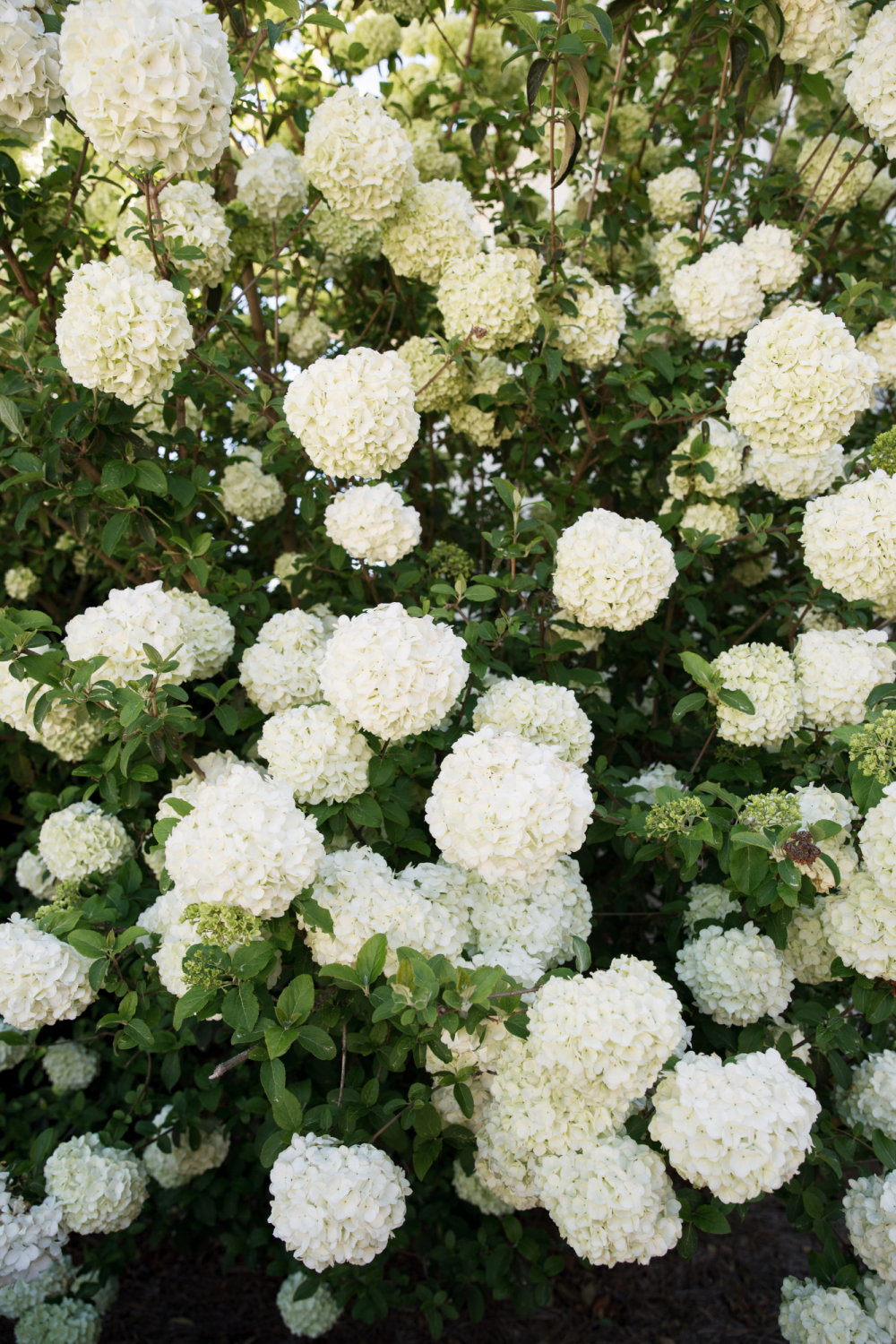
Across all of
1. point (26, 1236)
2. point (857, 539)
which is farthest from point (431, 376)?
point (26, 1236)

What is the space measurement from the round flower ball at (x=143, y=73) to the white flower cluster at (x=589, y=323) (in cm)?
126

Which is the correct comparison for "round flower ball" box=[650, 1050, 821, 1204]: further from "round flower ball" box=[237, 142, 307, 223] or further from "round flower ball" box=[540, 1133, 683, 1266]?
"round flower ball" box=[237, 142, 307, 223]

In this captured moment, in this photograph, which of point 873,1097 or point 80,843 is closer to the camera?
point 873,1097

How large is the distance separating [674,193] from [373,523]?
2.19m

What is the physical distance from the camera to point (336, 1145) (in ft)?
6.61

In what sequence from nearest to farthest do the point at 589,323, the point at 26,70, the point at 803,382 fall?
the point at 26,70 → the point at 803,382 → the point at 589,323

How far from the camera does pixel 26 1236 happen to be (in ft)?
7.98

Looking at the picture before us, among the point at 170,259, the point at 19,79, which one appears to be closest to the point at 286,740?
the point at 170,259

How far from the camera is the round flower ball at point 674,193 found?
11.4 ft

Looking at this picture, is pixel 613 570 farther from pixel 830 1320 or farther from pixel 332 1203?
pixel 830 1320

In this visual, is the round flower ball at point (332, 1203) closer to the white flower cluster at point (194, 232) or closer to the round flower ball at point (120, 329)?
the round flower ball at point (120, 329)

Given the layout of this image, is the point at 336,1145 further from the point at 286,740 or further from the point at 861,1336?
the point at 861,1336

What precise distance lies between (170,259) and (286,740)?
150 cm

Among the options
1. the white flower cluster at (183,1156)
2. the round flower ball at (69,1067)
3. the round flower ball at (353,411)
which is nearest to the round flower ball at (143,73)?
the round flower ball at (353,411)
